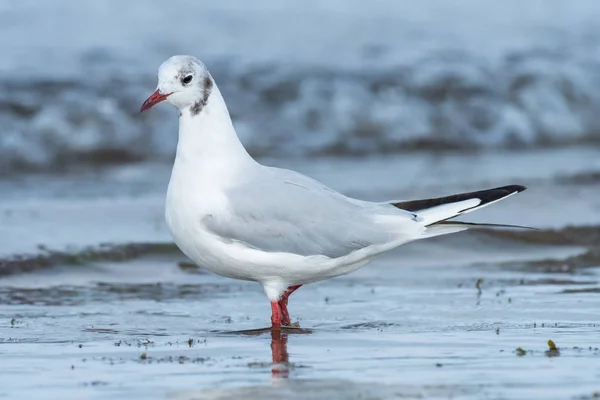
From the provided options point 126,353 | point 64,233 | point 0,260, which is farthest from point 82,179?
point 126,353

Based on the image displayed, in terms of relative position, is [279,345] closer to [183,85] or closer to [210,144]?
[210,144]

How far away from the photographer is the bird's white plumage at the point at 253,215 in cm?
512

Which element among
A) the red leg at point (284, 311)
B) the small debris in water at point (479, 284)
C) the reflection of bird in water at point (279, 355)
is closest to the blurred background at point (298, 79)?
the small debris in water at point (479, 284)

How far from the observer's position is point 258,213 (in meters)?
5.17

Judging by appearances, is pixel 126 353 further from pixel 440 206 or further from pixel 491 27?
pixel 491 27

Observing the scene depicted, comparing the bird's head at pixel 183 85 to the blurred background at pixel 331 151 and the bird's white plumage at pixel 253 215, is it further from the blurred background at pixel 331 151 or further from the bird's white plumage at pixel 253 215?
the blurred background at pixel 331 151

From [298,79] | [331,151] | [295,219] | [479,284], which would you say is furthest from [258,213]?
[298,79]

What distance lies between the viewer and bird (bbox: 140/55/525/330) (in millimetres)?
5121

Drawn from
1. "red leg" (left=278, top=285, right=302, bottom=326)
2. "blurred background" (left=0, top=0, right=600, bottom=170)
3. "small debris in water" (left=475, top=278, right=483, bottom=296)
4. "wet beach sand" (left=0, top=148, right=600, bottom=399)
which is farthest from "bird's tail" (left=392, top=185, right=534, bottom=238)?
"blurred background" (left=0, top=0, right=600, bottom=170)

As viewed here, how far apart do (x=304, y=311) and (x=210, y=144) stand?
1.00 m

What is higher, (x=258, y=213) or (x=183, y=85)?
(x=183, y=85)

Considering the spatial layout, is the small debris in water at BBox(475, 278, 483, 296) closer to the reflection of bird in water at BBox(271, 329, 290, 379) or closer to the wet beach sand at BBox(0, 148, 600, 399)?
the wet beach sand at BBox(0, 148, 600, 399)

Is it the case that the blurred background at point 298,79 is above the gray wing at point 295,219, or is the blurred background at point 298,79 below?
above

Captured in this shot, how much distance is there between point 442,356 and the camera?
15.0ft
